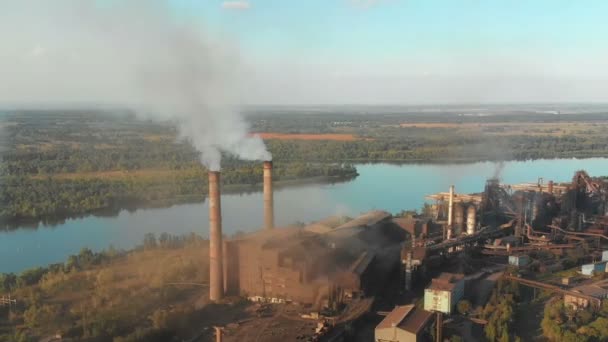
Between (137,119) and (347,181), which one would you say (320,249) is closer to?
(347,181)

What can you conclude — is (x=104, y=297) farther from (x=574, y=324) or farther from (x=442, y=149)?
(x=442, y=149)

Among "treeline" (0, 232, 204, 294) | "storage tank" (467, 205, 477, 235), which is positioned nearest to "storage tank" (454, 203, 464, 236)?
"storage tank" (467, 205, 477, 235)

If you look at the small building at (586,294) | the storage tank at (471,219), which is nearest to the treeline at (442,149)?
the storage tank at (471,219)

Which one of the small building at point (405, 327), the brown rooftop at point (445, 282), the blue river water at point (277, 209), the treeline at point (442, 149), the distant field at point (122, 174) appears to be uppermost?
the treeline at point (442, 149)

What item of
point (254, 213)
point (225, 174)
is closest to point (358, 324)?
point (254, 213)

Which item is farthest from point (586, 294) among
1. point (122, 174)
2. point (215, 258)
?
point (122, 174)

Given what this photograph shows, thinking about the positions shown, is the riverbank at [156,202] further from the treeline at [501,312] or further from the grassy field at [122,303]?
the treeline at [501,312]

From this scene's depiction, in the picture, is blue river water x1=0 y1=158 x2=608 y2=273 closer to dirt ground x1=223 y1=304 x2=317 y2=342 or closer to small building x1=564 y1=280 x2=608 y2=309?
dirt ground x1=223 y1=304 x2=317 y2=342
